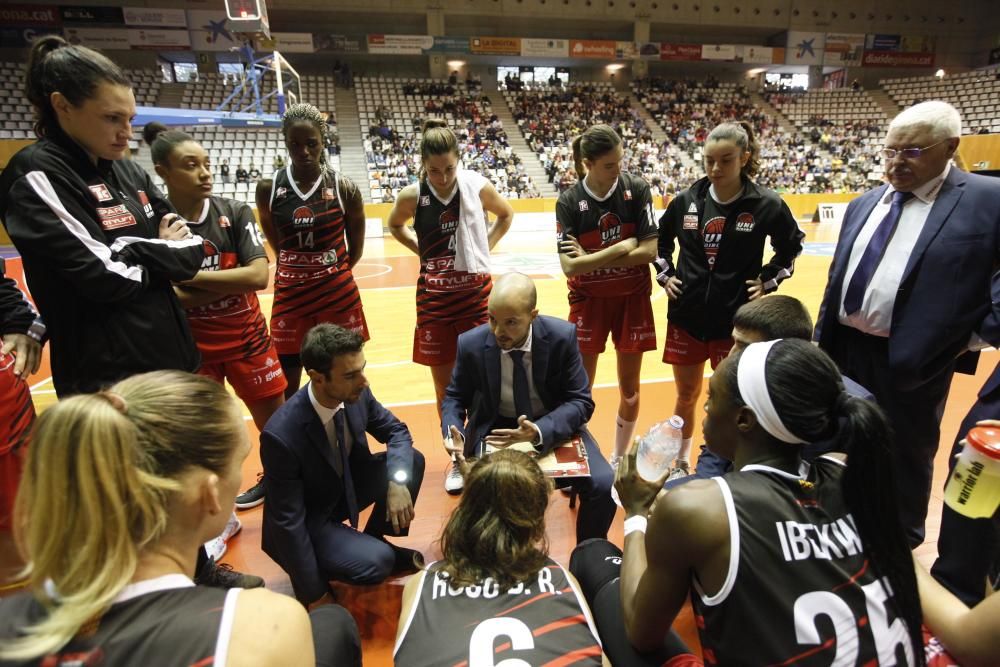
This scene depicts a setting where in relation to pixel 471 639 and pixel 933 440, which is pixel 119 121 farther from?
pixel 933 440

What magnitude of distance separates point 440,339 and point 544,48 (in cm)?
2715

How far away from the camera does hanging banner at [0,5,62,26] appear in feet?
68.5

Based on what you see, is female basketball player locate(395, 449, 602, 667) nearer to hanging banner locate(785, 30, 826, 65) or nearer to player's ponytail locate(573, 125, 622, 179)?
player's ponytail locate(573, 125, 622, 179)

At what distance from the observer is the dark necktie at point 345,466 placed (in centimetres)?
253

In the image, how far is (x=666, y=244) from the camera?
11.8ft

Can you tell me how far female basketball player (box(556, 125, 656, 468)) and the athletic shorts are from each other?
1.82 m

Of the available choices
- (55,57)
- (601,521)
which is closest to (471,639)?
(601,521)

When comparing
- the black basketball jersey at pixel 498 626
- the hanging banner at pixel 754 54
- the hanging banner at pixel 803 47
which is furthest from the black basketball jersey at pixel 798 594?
the hanging banner at pixel 803 47

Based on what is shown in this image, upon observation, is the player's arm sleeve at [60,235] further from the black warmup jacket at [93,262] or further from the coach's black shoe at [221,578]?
the coach's black shoe at [221,578]

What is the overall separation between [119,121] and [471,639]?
216 cm

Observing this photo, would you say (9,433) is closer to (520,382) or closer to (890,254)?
(520,382)

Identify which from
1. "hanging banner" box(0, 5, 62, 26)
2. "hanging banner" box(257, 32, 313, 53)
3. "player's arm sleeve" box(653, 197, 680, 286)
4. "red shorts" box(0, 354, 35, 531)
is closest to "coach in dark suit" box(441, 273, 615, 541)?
"player's arm sleeve" box(653, 197, 680, 286)

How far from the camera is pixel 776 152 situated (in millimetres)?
25250

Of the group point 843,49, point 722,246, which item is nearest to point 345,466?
point 722,246
